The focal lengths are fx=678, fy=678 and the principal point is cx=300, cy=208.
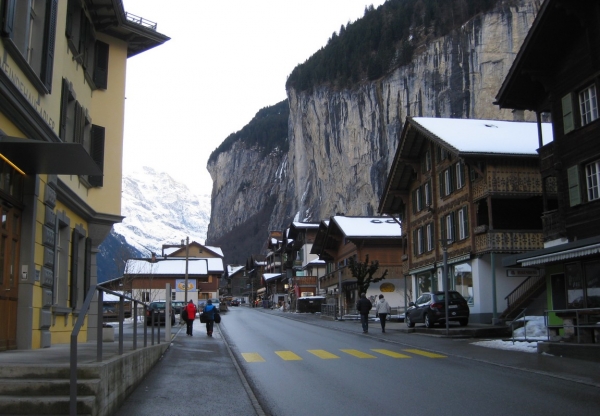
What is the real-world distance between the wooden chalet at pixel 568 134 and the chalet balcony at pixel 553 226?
0.12ft

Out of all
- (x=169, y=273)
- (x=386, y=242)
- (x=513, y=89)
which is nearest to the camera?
(x=513, y=89)

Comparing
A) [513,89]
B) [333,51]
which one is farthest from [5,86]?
[333,51]

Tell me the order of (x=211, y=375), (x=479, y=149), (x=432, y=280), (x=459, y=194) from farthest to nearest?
(x=432, y=280) < (x=459, y=194) < (x=479, y=149) < (x=211, y=375)

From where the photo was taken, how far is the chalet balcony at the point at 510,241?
31.5 meters

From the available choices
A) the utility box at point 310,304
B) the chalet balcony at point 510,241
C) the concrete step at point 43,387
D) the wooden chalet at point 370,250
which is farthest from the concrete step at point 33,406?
the utility box at point 310,304

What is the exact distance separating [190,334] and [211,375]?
1495cm

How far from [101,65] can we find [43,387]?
12869mm

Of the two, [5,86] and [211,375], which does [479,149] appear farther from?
[5,86]

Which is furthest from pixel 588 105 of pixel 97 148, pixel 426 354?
pixel 97 148

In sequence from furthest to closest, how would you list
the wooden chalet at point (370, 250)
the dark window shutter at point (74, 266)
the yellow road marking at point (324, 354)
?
the wooden chalet at point (370, 250) → the yellow road marking at point (324, 354) → the dark window shutter at point (74, 266)

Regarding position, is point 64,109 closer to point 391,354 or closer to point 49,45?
point 49,45

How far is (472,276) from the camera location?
33.2 metres

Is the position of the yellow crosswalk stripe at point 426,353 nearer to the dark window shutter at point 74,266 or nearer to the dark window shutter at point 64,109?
the dark window shutter at point 74,266

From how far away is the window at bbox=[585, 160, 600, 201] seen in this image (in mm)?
22047
